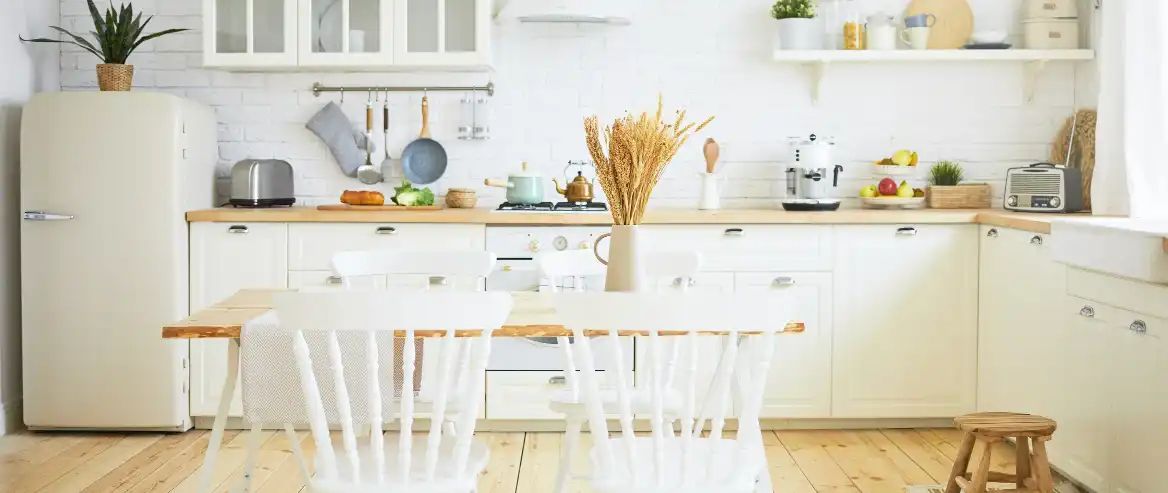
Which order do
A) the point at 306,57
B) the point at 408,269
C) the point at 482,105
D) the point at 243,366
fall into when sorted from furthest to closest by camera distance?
the point at 482,105 → the point at 306,57 → the point at 408,269 → the point at 243,366

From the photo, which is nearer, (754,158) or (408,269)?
(408,269)

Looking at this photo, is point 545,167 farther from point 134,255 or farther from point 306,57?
point 134,255

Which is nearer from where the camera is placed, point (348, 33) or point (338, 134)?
point (348, 33)

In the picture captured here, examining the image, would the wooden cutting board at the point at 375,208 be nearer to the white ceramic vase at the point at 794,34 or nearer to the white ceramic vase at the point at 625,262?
the white ceramic vase at the point at 794,34

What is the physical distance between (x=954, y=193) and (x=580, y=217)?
5.30 feet

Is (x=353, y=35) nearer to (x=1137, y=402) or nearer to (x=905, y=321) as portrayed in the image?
(x=905, y=321)

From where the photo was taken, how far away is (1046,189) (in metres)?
4.41

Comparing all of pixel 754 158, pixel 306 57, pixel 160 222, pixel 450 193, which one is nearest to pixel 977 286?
pixel 754 158

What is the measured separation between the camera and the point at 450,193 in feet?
15.6

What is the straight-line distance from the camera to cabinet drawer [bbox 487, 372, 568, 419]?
173 inches

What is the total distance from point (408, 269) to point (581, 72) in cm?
201

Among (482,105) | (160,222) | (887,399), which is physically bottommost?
(887,399)

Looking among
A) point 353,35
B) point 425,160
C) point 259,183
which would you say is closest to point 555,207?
point 425,160

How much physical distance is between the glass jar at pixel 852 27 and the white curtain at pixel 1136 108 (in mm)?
964
